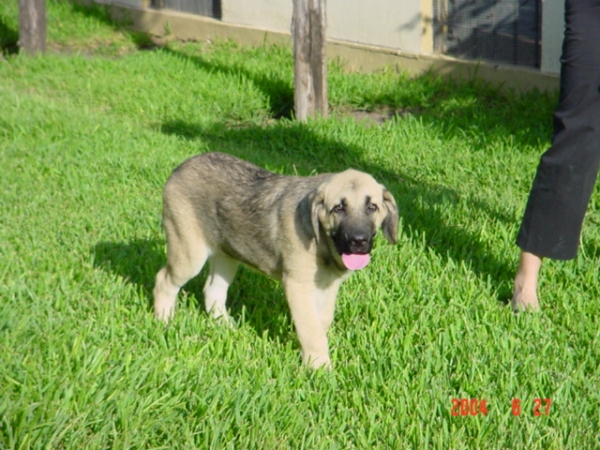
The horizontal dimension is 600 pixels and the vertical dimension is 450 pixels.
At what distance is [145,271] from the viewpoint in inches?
210

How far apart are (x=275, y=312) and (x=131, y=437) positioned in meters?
1.94

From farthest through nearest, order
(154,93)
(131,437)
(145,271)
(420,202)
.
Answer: (154,93) → (420,202) → (145,271) → (131,437)

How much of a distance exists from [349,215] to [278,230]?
48 cm

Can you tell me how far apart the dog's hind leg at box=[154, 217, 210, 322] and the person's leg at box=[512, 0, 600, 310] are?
173 centimetres

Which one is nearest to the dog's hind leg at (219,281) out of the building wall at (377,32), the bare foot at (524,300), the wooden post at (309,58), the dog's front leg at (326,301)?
the dog's front leg at (326,301)

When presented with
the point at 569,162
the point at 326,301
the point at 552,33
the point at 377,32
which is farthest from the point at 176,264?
the point at 377,32

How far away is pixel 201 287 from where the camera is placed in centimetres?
528

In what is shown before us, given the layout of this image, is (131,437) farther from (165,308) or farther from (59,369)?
(165,308)

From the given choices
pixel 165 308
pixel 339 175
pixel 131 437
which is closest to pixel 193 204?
pixel 165 308

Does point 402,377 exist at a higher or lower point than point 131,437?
lower

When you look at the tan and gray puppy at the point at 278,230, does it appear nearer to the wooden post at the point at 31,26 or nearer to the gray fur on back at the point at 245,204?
the gray fur on back at the point at 245,204

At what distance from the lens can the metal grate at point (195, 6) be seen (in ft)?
43.7

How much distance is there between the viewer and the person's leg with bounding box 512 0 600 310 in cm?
440
